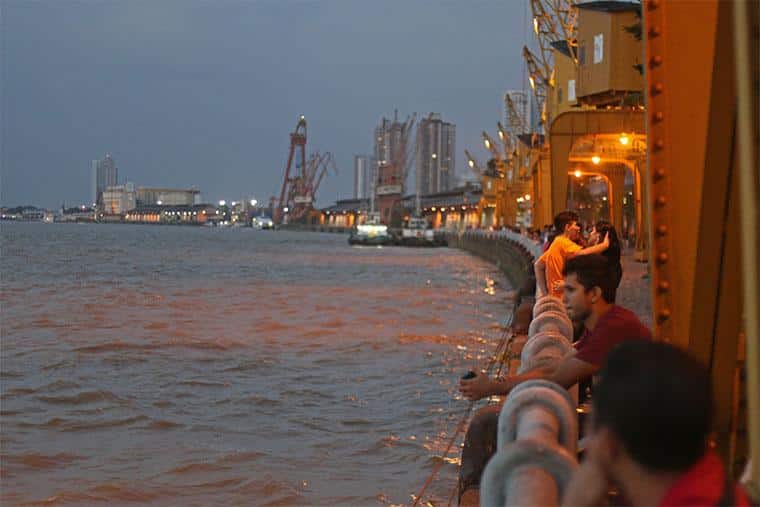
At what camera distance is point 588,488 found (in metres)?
2.44

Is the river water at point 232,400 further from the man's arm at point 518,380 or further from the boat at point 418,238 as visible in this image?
the boat at point 418,238

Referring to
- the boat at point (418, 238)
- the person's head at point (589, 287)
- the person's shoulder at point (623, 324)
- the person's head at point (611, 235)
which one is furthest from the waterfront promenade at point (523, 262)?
the boat at point (418, 238)

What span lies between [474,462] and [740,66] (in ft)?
10.7

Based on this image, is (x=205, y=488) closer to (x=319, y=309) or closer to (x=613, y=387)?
(x=613, y=387)

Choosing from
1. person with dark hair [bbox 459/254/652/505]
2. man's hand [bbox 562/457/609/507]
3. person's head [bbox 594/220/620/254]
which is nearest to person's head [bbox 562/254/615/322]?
person with dark hair [bbox 459/254/652/505]

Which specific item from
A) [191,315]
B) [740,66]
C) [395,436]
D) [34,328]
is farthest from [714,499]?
[191,315]

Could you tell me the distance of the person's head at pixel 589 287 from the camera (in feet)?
15.4

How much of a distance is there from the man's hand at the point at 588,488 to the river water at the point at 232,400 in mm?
7296

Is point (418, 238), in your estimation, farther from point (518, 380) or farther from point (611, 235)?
point (518, 380)

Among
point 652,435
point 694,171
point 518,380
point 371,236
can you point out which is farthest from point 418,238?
point 652,435

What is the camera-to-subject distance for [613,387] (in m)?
2.17

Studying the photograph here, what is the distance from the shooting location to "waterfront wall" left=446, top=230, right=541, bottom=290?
3656cm

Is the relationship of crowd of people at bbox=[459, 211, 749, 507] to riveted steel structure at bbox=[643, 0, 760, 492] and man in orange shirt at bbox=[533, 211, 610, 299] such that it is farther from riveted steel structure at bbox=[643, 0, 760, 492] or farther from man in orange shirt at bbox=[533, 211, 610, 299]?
man in orange shirt at bbox=[533, 211, 610, 299]

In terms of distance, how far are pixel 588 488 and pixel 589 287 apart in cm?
234
